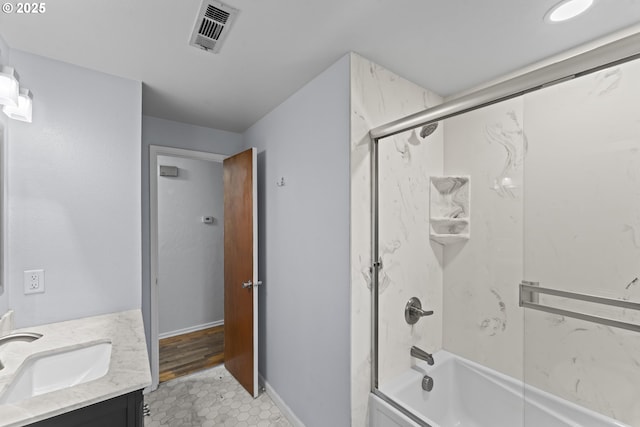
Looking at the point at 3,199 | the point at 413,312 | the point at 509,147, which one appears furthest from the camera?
the point at 413,312

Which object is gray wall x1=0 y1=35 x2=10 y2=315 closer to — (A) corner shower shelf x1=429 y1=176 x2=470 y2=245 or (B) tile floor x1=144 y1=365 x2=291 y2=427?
(B) tile floor x1=144 y1=365 x2=291 y2=427

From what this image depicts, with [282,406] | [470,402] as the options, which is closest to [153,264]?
[282,406]

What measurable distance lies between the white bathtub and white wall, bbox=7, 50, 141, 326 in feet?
5.75

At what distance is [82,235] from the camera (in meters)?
1.67

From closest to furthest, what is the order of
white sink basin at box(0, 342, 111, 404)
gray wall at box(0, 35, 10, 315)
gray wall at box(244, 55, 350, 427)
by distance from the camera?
white sink basin at box(0, 342, 111, 404)
gray wall at box(0, 35, 10, 315)
gray wall at box(244, 55, 350, 427)

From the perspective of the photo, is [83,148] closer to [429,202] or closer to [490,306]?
[429,202]

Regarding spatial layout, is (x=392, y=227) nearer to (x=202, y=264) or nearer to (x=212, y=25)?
(x=212, y=25)

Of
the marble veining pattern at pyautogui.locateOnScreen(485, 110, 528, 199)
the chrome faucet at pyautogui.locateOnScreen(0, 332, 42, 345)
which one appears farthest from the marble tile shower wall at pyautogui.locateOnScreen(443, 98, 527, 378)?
the chrome faucet at pyautogui.locateOnScreen(0, 332, 42, 345)

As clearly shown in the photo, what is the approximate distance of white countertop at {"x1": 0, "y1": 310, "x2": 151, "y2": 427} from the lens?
83cm

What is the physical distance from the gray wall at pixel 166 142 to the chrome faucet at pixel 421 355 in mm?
2260

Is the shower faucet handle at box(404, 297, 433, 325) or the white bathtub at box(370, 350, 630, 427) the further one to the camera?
the shower faucet handle at box(404, 297, 433, 325)

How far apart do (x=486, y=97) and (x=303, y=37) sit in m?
0.93

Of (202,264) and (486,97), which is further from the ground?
(486,97)

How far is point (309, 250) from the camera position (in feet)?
6.19
